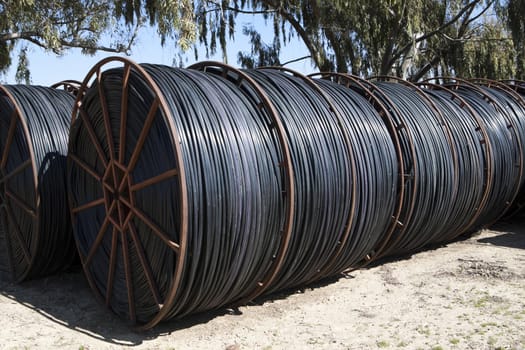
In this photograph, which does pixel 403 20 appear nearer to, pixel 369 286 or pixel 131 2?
pixel 131 2

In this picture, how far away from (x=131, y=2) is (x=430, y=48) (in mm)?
12420

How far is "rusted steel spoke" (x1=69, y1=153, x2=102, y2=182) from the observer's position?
237 inches

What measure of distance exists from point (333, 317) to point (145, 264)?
194 centimetres

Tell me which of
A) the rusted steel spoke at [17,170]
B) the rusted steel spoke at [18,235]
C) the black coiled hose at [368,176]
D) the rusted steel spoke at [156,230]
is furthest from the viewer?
the rusted steel spoke at [18,235]

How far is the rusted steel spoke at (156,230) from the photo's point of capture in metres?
4.87

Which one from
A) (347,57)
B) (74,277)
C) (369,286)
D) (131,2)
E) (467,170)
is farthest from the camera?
(347,57)

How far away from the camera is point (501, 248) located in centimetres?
843

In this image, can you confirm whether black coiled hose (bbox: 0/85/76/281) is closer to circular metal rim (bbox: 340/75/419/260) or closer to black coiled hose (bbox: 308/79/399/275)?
black coiled hose (bbox: 308/79/399/275)

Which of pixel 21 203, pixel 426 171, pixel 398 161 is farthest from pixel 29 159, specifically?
pixel 426 171

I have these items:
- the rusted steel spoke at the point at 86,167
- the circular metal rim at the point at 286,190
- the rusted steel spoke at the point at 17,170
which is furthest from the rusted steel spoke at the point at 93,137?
the circular metal rim at the point at 286,190

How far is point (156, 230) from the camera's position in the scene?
5105 millimetres

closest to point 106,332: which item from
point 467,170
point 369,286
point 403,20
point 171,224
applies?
point 171,224

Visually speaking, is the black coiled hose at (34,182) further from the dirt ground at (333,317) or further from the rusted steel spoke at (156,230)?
the rusted steel spoke at (156,230)

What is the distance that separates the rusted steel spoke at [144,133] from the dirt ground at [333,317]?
5.28ft
